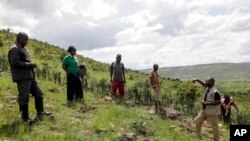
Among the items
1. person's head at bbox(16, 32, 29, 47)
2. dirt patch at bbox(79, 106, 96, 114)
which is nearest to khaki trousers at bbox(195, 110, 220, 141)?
dirt patch at bbox(79, 106, 96, 114)

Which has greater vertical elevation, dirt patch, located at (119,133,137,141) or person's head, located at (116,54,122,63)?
person's head, located at (116,54,122,63)

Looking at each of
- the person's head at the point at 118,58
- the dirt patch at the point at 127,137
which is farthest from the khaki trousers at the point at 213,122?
the person's head at the point at 118,58

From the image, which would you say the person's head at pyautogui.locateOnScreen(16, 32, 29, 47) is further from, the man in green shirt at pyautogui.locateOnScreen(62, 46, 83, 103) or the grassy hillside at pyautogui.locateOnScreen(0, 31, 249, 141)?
the man in green shirt at pyautogui.locateOnScreen(62, 46, 83, 103)

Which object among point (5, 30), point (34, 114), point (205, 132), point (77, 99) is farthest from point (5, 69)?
point (5, 30)

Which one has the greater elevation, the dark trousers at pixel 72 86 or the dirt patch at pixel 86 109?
the dark trousers at pixel 72 86

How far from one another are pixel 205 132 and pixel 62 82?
23.4 ft

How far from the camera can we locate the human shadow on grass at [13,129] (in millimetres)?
8562

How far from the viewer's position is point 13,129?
8719 mm

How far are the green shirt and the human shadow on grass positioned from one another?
4.34 meters

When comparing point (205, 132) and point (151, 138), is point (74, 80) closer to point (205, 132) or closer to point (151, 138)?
point (151, 138)

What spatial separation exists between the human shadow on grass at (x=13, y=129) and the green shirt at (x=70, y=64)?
4.34m

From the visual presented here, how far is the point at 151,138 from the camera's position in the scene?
10844mm

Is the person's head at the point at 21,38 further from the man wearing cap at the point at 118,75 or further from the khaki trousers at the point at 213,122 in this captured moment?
the man wearing cap at the point at 118,75

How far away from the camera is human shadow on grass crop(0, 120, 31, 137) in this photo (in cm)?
856
